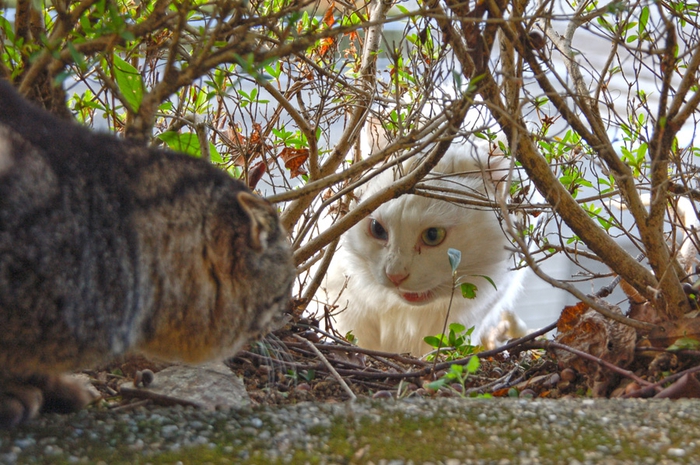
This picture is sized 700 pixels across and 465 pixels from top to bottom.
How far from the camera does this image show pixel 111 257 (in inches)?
45.5

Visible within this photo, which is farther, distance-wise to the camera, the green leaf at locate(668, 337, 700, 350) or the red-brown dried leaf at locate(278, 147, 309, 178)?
the red-brown dried leaf at locate(278, 147, 309, 178)

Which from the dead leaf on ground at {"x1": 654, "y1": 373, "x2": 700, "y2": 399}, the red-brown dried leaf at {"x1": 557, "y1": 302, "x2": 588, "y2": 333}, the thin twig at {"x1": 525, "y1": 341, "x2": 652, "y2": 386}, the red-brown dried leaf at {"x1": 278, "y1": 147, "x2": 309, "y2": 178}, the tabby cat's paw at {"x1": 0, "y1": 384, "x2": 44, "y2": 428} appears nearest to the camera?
the tabby cat's paw at {"x1": 0, "y1": 384, "x2": 44, "y2": 428}

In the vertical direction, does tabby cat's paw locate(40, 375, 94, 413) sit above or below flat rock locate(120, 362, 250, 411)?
below

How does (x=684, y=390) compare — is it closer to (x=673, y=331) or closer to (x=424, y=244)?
(x=673, y=331)

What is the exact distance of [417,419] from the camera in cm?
127

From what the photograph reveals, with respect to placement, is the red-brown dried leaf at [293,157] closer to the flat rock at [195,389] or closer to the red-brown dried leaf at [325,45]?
the red-brown dried leaf at [325,45]

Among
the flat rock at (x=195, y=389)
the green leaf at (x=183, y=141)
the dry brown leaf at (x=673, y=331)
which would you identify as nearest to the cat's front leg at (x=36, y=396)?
the flat rock at (x=195, y=389)

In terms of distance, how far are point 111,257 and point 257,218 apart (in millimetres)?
278

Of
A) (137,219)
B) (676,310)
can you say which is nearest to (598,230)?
(676,310)

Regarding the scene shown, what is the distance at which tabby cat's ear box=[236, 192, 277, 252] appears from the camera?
1.25 meters

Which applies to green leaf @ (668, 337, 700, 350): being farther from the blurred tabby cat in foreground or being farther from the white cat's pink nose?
the white cat's pink nose

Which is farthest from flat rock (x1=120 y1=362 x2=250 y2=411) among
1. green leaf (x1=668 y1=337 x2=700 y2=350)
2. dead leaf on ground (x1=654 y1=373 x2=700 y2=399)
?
green leaf (x1=668 y1=337 x2=700 y2=350)

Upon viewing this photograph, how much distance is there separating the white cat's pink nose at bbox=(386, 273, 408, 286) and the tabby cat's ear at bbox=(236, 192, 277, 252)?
1528 mm

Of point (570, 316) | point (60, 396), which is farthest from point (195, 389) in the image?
point (570, 316)
